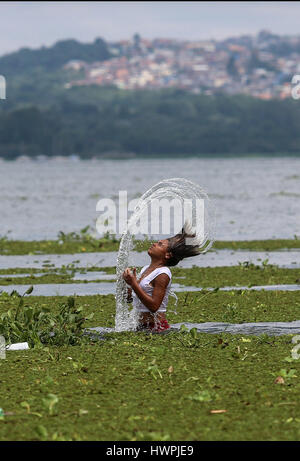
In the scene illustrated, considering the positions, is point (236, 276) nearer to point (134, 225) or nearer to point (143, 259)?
point (143, 259)

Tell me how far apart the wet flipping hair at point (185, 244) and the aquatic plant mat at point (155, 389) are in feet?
3.59

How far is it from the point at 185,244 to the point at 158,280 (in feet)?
2.01

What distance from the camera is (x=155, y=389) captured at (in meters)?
9.78

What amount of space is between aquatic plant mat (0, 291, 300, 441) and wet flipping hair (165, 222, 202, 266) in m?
1.09

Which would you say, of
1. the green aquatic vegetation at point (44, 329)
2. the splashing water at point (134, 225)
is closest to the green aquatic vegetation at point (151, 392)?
the green aquatic vegetation at point (44, 329)

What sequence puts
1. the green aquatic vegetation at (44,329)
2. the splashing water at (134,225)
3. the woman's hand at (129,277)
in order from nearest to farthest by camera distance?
the green aquatic vegetation at (44,329) → the woman's hand at (129,277) → the splashing water at (134,225)

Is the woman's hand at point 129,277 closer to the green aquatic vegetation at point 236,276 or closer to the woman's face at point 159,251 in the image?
the woman's face at point 159,251

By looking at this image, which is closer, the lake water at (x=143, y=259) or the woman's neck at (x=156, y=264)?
the woman's neck at (x=156, y=264)

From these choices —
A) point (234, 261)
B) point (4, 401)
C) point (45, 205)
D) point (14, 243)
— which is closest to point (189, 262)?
point (234, 261)

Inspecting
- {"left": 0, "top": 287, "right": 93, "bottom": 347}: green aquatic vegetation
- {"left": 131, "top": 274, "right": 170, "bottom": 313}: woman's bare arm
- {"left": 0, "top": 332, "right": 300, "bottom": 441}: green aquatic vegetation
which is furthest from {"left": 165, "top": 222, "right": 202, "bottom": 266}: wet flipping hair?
{"left": 0, "top": 287, "right": 93, "bottom": 347}: green aquatic vegetation

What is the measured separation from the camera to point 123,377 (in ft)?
33.8

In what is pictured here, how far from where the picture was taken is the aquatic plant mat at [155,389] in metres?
8.40
